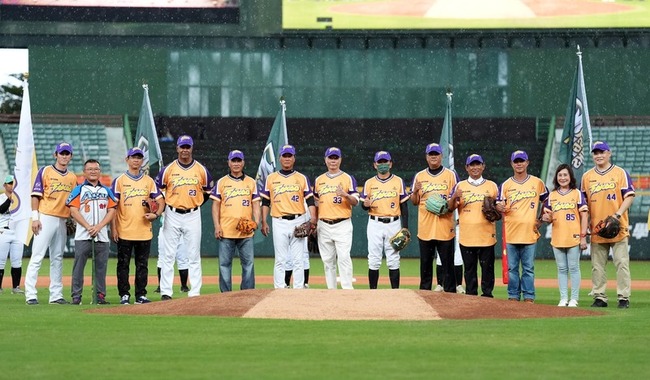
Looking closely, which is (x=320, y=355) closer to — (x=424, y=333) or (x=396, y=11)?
(x=424, y=333)

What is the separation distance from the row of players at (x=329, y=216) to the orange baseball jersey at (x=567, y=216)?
0.4 inches

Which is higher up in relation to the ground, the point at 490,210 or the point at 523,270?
the point at 490,210

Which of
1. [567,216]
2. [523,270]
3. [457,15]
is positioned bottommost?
[523,270]

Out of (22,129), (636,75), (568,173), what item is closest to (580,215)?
(568,173)

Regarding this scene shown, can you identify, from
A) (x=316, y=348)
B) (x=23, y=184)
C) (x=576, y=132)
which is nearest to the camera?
(x=316, y=348)

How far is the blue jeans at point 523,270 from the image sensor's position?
44.0 feet

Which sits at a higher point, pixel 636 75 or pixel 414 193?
pixel 636 75

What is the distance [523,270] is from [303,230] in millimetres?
2594

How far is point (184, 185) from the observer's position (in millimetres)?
13969

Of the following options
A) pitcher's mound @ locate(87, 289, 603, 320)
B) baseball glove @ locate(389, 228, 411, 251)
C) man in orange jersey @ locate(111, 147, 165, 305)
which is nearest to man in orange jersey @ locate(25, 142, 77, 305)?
man in orange jersey @ locate(111, 147, 165, 305)

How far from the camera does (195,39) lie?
35.2 meters

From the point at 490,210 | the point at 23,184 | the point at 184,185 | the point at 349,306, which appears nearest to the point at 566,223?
the point at 490,210

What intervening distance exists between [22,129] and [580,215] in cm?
725

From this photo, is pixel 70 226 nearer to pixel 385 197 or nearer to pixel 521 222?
pixel 385 197
